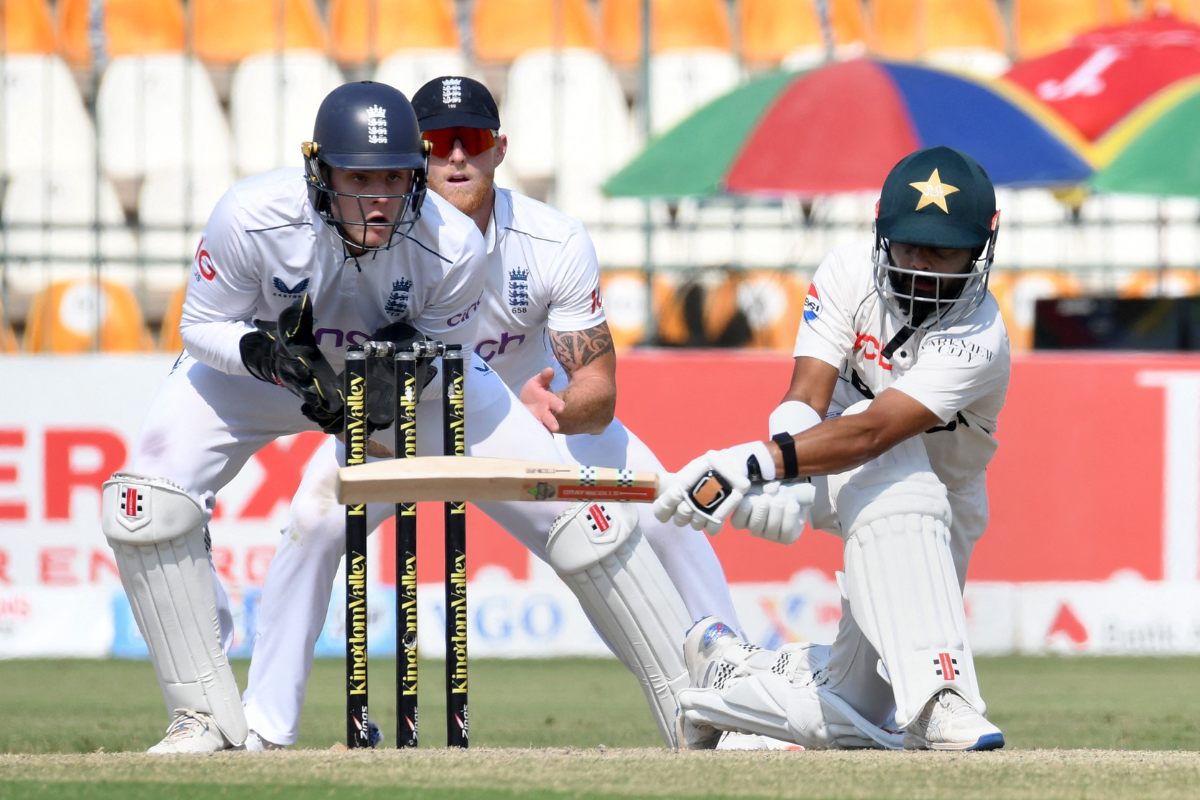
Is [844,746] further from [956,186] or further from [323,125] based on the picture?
[323,125]

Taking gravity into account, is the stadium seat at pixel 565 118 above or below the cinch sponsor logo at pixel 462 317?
above

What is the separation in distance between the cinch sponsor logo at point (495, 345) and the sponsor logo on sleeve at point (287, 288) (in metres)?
0.96

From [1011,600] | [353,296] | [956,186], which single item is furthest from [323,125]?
[1011,600]

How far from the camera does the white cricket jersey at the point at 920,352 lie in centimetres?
371

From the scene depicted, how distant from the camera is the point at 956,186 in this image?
3.72 meters

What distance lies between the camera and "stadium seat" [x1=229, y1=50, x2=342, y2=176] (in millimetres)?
11508

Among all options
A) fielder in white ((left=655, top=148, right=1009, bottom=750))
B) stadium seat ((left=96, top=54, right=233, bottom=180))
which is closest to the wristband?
fielder in white ((left=655, top=148, right=1009, bottom=750))

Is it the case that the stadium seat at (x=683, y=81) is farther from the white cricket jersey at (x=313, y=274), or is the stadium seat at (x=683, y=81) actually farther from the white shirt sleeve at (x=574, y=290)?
the white cricket jersey at (x=313, y=274)

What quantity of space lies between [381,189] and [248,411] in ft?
2.53

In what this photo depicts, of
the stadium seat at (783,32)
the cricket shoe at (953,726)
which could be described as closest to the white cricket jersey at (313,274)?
the cricket shoe at (953,726)

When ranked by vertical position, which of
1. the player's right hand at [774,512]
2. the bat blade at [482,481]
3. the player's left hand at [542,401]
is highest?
the player's left hand at [542,401]

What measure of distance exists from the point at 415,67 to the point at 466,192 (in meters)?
7.08

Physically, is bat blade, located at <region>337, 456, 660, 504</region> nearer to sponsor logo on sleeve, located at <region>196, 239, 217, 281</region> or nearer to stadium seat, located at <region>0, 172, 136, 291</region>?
sponsor logo on sleeve, located at <region>196, 239, 217, 281</region>

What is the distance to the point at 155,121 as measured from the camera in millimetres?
11656
